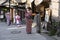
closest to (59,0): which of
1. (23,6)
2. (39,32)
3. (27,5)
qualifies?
(39,32)

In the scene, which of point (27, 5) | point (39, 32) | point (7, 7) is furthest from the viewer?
point (7, 7)

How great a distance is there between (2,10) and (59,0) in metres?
15.4

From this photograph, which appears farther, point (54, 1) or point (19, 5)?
point (19, 5)

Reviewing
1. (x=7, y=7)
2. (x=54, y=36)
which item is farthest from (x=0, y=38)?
(x=7, y=7)

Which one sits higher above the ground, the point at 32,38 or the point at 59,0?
the point at 59,0

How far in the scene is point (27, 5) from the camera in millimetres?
27172

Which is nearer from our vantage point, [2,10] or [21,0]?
[21,0]

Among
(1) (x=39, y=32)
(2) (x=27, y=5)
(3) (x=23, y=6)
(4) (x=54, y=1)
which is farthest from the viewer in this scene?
(3) (x=23, y=6)

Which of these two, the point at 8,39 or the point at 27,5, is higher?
the point at 27,5

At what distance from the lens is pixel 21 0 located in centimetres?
2794

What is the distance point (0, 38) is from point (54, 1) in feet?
19.7

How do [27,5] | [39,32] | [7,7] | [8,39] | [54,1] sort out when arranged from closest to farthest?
[8,39]
[39,32]
[54,1]
[27,5]
[7,7]

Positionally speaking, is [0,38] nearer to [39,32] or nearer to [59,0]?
[39,32]

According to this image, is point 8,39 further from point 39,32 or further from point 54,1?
point 54,1
